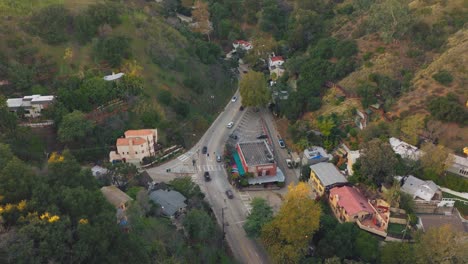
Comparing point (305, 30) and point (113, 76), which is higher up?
point (305, 30)

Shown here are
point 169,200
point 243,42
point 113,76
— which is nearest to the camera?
point 169,200

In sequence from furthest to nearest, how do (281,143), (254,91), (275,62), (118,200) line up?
(275,62)
(254,91)
(281,143)
(118,200)

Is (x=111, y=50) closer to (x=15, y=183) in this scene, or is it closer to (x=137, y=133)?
(x=137, y=133)

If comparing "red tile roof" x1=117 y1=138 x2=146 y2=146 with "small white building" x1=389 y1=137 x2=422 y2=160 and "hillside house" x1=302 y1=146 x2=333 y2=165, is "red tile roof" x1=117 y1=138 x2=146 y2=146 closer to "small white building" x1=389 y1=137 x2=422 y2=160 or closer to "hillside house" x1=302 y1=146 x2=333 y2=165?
"hillside house" x1=302 y1=146 x2=333 y2=165

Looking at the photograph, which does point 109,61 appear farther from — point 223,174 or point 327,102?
point 327,102

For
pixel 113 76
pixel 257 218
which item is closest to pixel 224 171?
pixel 257 218

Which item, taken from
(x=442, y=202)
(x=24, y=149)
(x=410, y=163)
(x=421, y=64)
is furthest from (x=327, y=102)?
(x=24, y=149)

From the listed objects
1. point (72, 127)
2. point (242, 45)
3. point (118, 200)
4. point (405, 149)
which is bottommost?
point (242, 45)
